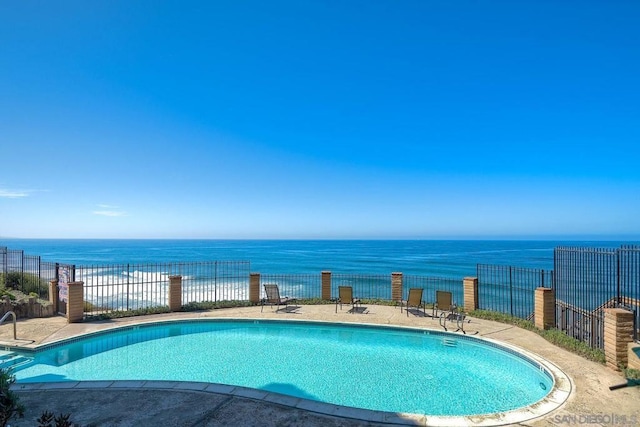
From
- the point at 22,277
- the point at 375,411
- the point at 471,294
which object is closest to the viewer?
the point at 375,411

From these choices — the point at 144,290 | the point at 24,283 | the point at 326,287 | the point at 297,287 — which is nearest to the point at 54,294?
the point at 24,283

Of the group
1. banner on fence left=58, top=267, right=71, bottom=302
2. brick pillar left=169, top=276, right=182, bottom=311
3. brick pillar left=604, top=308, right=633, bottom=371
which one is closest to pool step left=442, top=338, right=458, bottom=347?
brick pillar left=604, top=308, right=633, bottom=371

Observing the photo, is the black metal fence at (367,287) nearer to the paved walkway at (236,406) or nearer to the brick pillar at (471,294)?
the brick pillar at (471,294)

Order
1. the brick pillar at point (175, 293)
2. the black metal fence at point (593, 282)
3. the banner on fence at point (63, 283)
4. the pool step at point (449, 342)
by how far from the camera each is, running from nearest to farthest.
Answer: the black metal fence at point (593, 282)
the pool step at point (449, 342)
the banner on fence at point (63, 283)
the brick pillar at point (175, 293)

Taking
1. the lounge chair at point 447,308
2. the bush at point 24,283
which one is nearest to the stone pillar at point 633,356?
the lounge chair at point 447,308

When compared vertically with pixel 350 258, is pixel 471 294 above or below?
above

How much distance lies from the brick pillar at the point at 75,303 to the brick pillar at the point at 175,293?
2.55 metres

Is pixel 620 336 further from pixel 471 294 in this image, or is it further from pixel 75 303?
pixel 75 303

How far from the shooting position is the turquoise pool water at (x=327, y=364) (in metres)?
6.50

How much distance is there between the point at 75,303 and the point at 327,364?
799cm

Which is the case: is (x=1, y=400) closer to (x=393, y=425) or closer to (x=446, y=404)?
(x=393, y=425)

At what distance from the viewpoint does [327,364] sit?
8180mm

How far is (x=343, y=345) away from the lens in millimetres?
9602

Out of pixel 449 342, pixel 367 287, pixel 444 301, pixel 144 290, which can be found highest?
pixel 444 301
